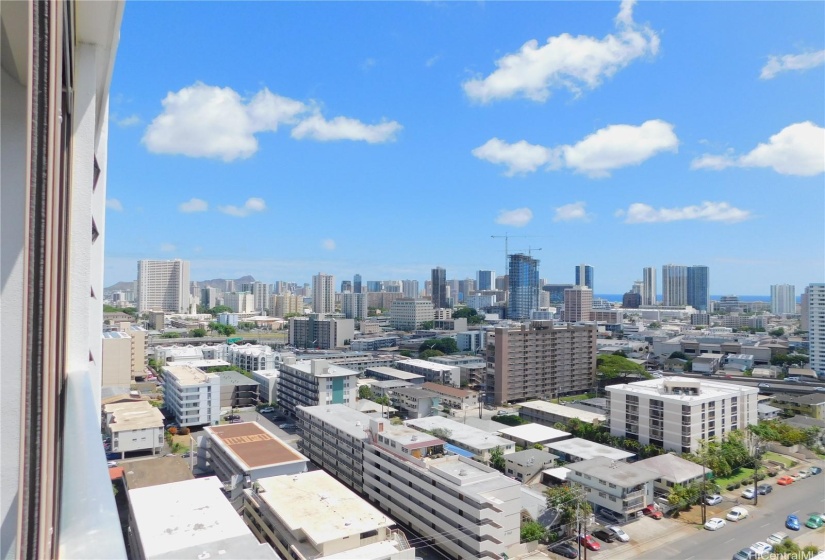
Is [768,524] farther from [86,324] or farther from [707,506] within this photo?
[86,324]

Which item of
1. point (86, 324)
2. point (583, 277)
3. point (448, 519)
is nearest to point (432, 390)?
point (448, 519)

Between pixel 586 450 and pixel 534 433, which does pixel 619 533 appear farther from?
pixel 534 433

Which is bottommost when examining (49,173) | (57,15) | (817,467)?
(817,467)

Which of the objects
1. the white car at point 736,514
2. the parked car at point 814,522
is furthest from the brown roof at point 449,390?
the parked car at point 814,522

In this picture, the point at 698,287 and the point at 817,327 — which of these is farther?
the point at 698,287

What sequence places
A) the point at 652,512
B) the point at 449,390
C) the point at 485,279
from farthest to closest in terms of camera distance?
1. the point at 485,279
2. the point at 449,390
3. the point at 652,512

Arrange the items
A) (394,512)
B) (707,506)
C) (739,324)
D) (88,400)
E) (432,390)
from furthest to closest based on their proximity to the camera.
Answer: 1. (739,324)
2. (432,390)
3. (707,506)
4. (394,512)
5. (88,400)

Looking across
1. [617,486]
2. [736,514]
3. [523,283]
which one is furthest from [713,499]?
[523,283]

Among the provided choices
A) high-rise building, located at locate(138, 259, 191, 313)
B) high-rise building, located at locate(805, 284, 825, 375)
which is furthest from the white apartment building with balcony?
high-rise building, located at locate(138, 259, 191, 313)
